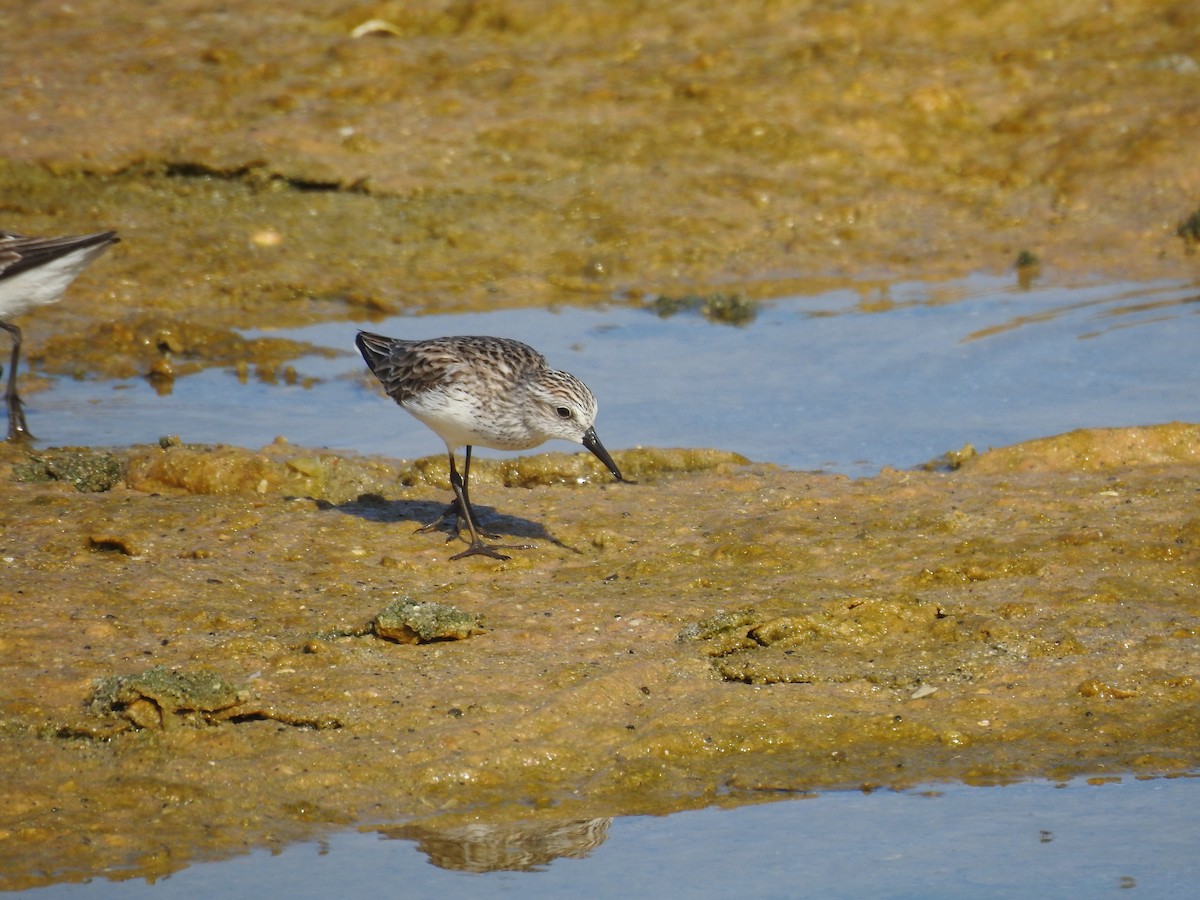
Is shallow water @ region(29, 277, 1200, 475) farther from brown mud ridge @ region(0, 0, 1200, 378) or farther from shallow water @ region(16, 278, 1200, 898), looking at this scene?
brown mud ridge @ region(0, 0, 1200, 378)

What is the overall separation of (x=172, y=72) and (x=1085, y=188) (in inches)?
293

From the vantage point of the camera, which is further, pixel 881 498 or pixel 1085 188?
pixel 1085 188

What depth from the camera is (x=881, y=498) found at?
7.89m

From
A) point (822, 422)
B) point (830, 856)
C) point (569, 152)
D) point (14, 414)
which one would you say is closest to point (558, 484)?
point (822, 422)

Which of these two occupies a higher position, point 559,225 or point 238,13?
point 238,13

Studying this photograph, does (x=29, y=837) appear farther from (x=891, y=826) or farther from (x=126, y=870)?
(x=891, y=826)

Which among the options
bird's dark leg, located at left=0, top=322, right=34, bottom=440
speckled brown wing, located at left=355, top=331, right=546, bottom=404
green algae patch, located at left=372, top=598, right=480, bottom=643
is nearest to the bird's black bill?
speckled brown wing, located at left=355, top=331, right=546, bottom=404

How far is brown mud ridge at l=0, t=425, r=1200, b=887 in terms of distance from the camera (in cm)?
550

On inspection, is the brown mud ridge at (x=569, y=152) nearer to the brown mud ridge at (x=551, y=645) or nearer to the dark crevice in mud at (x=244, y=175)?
the dark crevice in mud at (x=244, y=175)

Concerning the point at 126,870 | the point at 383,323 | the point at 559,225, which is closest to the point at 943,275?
the point at 559,225

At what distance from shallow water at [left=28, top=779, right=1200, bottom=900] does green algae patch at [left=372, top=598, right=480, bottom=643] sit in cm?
122

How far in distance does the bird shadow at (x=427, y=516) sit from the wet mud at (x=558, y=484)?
0.11 feet

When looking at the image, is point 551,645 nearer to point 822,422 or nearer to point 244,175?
point 822,422

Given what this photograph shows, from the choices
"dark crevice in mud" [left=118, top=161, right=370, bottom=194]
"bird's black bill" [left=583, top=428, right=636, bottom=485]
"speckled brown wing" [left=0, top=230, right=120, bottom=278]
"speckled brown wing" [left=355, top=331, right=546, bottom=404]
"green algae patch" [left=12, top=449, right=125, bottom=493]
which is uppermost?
"speckled brown wing" [left=355, top=331, right=546, bottom=404]
